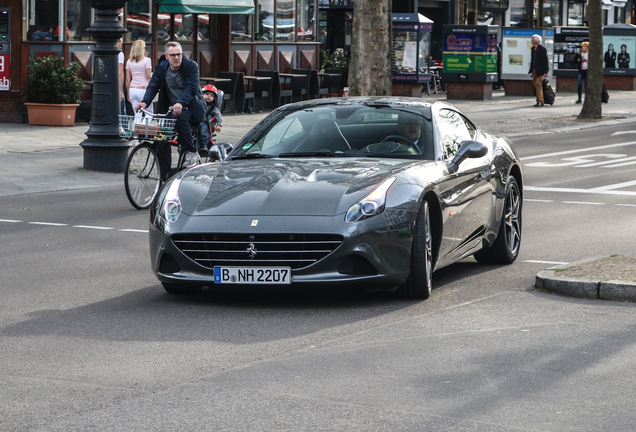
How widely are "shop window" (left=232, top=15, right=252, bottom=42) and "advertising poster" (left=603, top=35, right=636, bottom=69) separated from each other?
15.9 metres

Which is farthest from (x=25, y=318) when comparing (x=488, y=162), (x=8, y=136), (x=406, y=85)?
(x=406, y=85)

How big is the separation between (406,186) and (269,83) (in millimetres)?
21762

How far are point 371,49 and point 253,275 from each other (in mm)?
15574

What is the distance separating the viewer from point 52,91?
23.1 m

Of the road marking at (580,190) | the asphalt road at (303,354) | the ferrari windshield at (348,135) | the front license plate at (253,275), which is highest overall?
the ferrari windshield at (348,135)

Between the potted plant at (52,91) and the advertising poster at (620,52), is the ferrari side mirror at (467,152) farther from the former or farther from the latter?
the advertising poster at (620,52)

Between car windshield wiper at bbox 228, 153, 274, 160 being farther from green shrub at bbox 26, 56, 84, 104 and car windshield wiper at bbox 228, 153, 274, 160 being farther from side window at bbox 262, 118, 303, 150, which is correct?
green shrub at bbox 26, 56, 84, 104

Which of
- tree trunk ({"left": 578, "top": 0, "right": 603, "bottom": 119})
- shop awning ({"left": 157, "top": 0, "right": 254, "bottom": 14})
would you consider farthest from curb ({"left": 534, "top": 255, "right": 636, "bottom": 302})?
tree trunk ({"left": 578, "top": 0, "right": 603, "bottom": 119})

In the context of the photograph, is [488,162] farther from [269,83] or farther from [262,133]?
[269,83]

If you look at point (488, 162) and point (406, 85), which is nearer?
point (488, 162)

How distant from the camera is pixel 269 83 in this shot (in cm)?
2925

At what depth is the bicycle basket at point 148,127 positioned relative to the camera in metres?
13.0

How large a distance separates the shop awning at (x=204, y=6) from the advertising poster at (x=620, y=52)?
58.5ft

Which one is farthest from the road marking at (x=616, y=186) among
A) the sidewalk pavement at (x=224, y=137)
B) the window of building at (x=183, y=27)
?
the window of building at (x=183, y=27)
